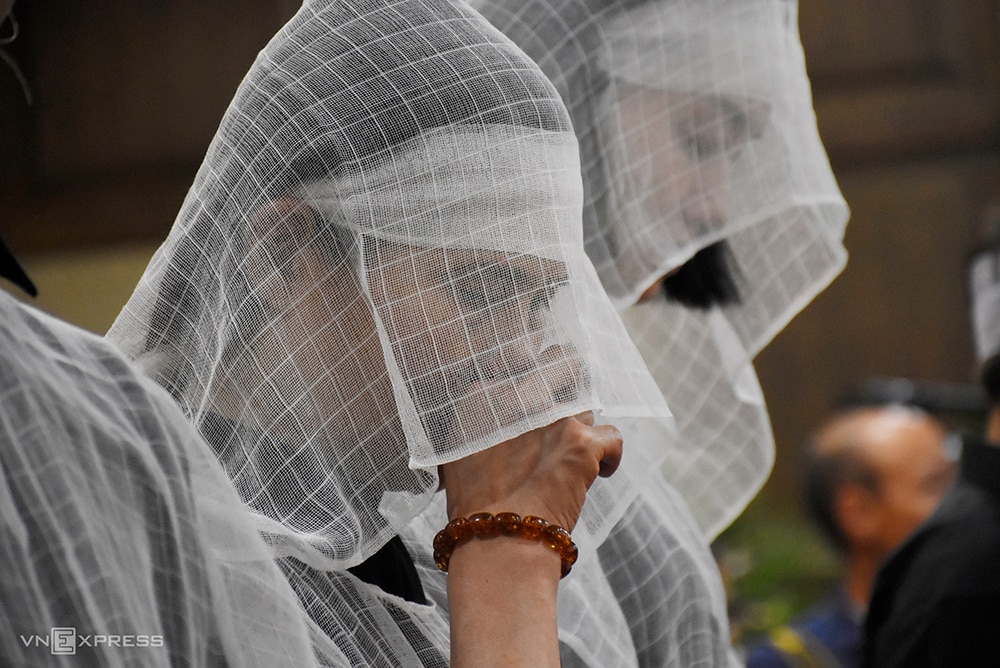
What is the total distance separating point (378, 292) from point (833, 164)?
3103mm

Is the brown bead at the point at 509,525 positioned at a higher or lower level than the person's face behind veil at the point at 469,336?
lower

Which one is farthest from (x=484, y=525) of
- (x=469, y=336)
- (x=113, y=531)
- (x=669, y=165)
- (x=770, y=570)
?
(x=770, y=570)

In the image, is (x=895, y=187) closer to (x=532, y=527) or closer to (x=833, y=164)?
(x=833, y=164)

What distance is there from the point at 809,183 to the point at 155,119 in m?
2.14

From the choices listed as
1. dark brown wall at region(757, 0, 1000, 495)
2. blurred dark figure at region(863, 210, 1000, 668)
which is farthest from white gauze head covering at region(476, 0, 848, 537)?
dark brown wall at region(757, 0, 1000, 495)

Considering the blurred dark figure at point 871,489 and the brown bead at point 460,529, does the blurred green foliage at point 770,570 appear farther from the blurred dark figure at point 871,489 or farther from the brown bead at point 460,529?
the brown bead at point 460,529

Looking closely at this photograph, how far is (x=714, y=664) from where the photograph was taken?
1.28 metres

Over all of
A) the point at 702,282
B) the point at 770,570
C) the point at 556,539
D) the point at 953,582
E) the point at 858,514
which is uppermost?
the point at 556,539

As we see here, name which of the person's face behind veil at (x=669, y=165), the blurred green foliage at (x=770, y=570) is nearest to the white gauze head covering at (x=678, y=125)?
the person's face behind veil at (x=669, y=165)

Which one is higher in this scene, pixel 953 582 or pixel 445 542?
pixel 445 542

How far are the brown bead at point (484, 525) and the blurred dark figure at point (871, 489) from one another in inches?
78.0

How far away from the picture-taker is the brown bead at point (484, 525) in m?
0.84
